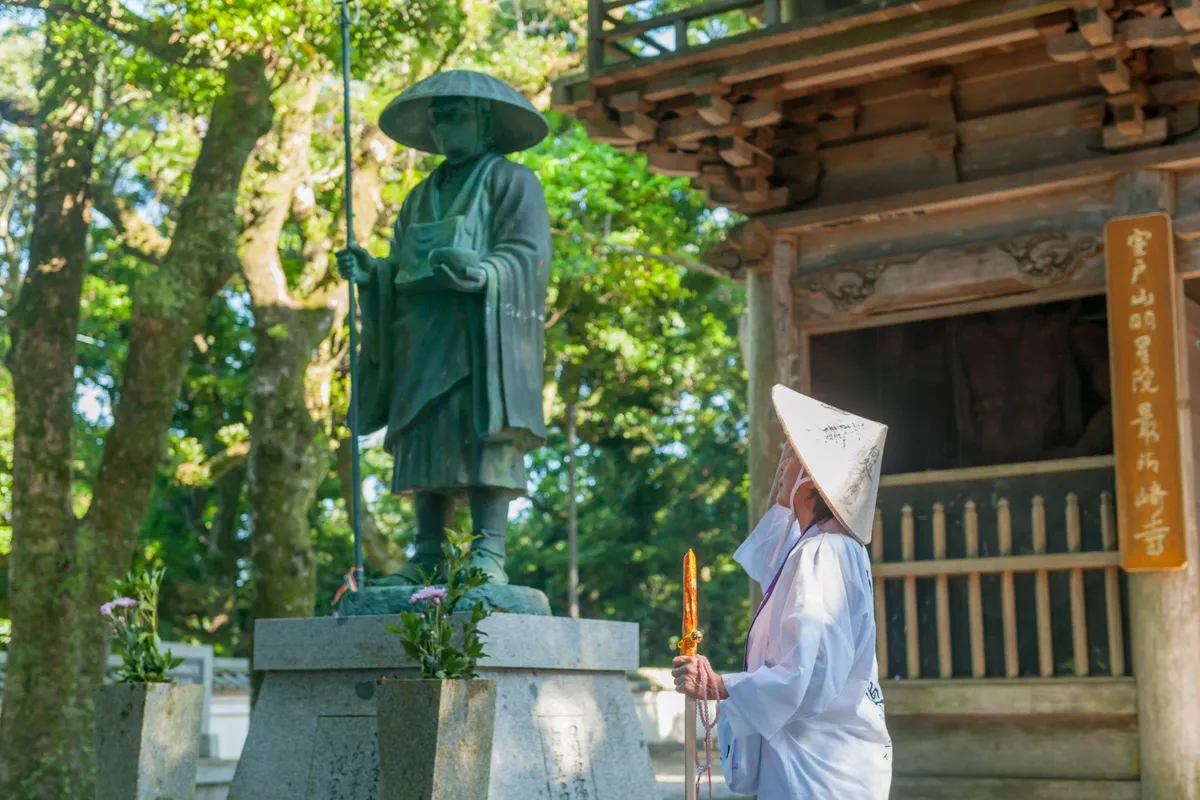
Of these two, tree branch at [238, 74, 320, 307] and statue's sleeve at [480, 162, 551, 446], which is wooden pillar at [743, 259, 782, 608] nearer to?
statue's sleeve at [480, 162, 551, 446]

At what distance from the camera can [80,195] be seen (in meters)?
11.0

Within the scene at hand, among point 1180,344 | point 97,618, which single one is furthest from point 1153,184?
point 97,618

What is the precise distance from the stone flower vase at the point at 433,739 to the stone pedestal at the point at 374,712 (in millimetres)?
792

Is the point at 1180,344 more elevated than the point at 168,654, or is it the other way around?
the point at 1180,344

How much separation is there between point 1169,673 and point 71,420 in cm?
752

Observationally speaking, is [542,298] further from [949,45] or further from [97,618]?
[97,618]

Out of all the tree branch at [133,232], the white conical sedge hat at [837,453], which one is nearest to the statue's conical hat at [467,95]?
the white conical sedge hat at [837,453]

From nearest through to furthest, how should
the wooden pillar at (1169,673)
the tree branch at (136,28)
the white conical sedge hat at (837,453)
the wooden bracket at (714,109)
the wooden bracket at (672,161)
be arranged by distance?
the white conical sedge hat at (837,453), the wooden pillar at (1169,673), the wooden bracket at (714,109), the wooden bracket at (672,161), the tree branch at (136,28)

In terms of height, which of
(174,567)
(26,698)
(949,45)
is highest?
(949,45)

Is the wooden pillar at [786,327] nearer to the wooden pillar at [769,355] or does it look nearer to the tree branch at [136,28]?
the wooden pillar at [769,355]

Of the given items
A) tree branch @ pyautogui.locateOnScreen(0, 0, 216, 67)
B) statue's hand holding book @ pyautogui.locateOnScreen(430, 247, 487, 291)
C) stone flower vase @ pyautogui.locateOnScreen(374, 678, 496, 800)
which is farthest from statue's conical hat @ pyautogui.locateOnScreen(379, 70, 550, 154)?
tree branch @ pyautogui.locateOnScreen(0, 0, 216, 67)

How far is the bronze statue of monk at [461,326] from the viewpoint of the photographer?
647 centimetres

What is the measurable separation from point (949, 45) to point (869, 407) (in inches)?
125

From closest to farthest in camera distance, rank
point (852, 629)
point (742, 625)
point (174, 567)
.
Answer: point (852, 629) < point (174, 567) < point (742, 625)
